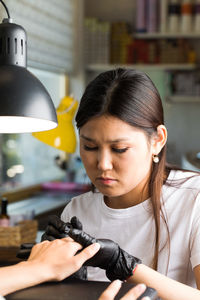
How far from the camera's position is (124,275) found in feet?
3.55

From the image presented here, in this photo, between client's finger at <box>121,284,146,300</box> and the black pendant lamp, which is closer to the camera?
client's finger at <box>121,284,146,300</box>

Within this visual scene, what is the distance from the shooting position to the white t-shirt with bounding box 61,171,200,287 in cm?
129

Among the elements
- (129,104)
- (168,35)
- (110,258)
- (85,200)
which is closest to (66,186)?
(168,35)

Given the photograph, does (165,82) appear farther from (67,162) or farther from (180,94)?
(67,162)

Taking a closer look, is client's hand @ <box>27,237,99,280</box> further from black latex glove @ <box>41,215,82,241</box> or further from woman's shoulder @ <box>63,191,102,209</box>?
woman's shoulder @ <box>63,191,102,209</box>

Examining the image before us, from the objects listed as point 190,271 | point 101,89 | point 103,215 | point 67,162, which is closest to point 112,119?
point 101,89

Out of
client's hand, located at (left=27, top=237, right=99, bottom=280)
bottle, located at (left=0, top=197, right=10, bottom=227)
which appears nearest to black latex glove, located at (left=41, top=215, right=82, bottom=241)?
client's hand, located at (left=27, top=237, right=99, bottom=280)

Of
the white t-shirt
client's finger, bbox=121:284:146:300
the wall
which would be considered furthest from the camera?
the wall

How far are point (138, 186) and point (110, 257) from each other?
368 mm

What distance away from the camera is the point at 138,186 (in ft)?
4.50

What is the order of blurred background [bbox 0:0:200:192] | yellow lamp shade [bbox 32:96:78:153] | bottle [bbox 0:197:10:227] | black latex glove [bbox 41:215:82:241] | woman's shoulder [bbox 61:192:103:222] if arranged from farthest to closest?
blurred background [bbox 0:0:200:192]
bottle [bbox 0:197:10:227]
yellow lamp shade [bbox 32:96:78:153]
woman's shoulder [bbox 61:192:103:222]
black latex glove [bbox 41:215:82:241]

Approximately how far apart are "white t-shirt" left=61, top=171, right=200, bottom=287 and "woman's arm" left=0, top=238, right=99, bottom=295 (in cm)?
32

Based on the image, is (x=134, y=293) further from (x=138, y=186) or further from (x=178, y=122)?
(x=178, y=122)

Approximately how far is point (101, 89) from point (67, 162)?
10.1ft
